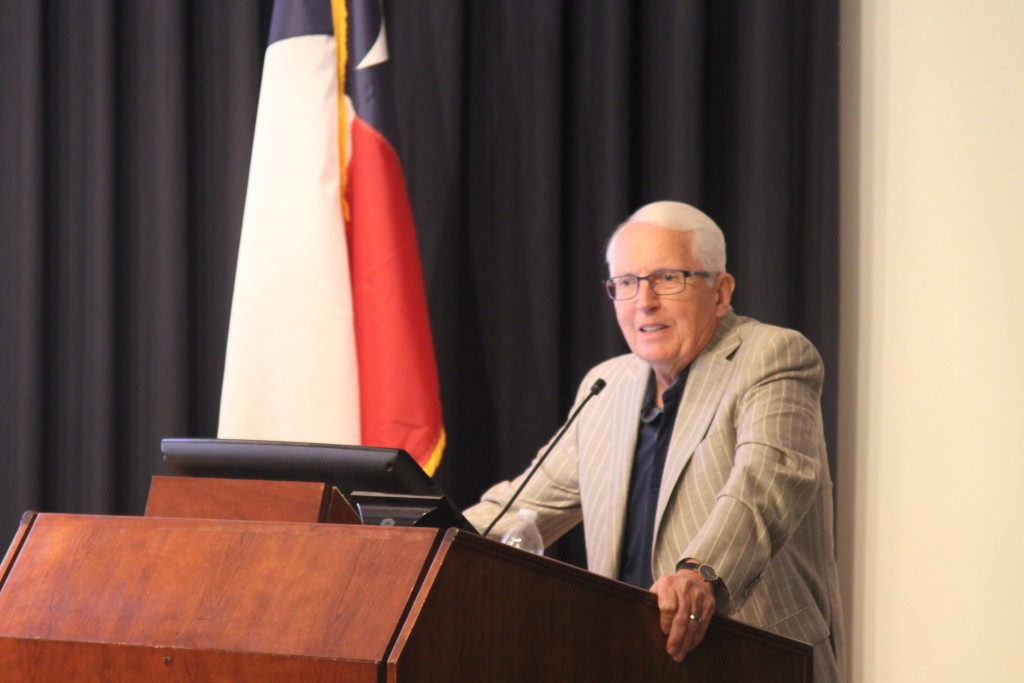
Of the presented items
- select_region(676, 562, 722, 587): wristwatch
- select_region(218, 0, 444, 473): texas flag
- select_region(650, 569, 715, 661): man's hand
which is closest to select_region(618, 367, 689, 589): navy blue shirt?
select_region(676, 562, 722, 587): wristwatch

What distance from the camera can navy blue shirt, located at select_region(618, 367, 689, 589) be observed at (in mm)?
2484

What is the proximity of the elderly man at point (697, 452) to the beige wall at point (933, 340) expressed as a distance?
2.58ft

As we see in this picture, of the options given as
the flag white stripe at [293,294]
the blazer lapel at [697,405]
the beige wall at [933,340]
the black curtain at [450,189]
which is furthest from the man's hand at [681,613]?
the black curtain at [450,189]

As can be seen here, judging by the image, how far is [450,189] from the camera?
3809 millimetres

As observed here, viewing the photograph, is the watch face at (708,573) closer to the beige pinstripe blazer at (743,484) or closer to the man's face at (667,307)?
the beige pinstripe blazer at (743,484)

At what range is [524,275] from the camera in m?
3.82

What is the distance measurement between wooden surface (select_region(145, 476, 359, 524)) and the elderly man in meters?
0.68

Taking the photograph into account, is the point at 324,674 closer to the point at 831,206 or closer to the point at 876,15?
the point at 831,206

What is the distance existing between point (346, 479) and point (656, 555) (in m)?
0.90

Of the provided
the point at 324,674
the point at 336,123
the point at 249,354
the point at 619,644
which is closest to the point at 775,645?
the point at 619,644

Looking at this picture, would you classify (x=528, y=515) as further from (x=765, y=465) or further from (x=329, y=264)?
(x=329, y=264)

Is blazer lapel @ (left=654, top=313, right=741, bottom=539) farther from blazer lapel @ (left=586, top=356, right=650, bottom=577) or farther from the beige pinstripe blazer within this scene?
blazer lapel @ (left=586, top=356, right=650, bottom=577)

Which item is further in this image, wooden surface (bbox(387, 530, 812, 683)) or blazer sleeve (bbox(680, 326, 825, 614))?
blazer sleeve (bbox(680, 326, 825, 614))

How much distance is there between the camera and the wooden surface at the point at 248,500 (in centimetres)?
163
